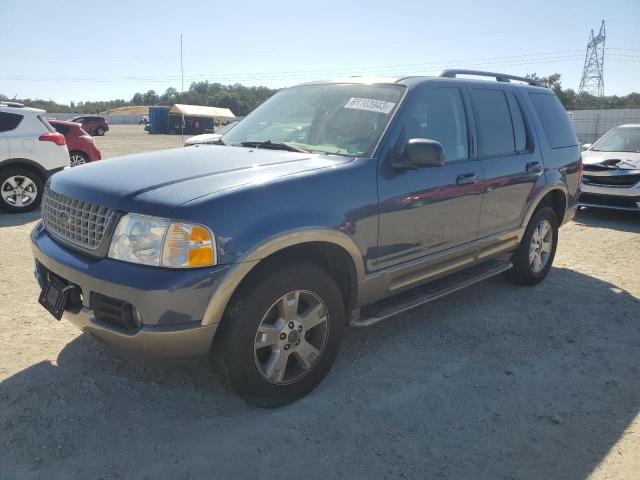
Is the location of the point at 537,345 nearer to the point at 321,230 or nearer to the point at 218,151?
the point at 321,230

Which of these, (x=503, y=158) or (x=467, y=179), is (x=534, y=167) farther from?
(x=467, y=179)

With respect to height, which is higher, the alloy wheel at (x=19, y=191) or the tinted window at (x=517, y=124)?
the tinted window at (x=517, y=124)

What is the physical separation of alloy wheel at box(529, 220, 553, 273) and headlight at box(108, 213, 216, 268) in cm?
368

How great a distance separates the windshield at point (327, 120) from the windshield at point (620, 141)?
25.3ft

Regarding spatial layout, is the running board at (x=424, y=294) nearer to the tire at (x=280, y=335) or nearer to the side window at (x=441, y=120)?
the tire at (x=280, y=335)

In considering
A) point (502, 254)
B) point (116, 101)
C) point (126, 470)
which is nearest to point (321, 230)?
point (126, 470)

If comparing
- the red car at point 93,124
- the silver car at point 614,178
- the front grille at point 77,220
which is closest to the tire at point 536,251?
the front grille at point 77,220

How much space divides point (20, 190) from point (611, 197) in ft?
31.7

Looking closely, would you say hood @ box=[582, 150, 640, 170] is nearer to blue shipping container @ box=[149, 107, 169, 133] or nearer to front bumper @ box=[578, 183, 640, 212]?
front bumper @ box=[578, 183, 640, 212]

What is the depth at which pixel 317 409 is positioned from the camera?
299cm

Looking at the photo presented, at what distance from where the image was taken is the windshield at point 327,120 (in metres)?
3.48

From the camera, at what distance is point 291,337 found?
9.64ft

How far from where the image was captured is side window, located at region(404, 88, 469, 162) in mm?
3645

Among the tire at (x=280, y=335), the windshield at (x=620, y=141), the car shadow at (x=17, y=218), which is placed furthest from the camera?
the windshield at (x=620, y=141)
